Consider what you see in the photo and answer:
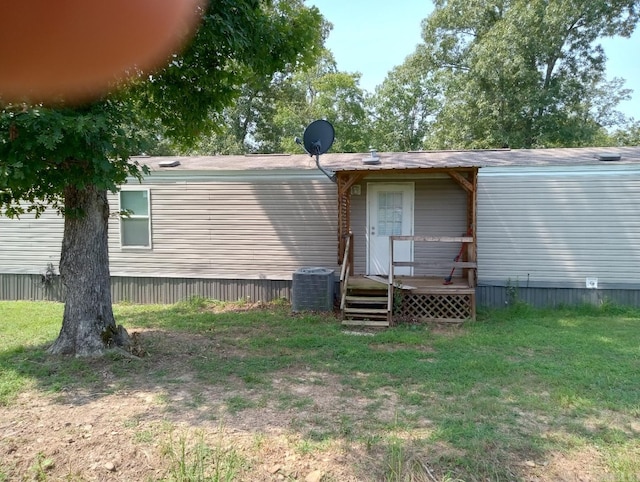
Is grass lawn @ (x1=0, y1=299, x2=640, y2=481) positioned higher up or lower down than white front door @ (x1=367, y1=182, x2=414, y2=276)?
lower down

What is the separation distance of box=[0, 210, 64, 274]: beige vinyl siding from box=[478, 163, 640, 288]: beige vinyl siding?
27.8ft

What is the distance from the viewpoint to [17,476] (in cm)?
262

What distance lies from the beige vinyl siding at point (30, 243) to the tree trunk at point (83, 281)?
510 cm

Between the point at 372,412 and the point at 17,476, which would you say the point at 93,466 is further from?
the point at 372,412

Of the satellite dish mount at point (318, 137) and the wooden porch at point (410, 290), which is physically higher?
the satellite dish mount at point (318, 137)

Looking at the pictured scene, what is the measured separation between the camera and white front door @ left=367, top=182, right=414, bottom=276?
8.48 m

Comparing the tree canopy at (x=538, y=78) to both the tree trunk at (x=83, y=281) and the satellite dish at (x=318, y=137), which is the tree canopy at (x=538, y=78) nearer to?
the satellite dish at (x=318, y=137)

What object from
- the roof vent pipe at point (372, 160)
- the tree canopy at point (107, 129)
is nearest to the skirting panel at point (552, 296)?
the roof vent pipe at point (372, 160)

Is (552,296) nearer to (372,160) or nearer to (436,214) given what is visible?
(436,214)

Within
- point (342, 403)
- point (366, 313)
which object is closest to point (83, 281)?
point (342, 403)

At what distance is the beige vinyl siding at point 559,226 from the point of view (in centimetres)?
761

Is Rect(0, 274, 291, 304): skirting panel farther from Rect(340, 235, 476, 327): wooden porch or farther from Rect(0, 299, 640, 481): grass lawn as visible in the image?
Rect(0, 299, 640, 481): grass lawn

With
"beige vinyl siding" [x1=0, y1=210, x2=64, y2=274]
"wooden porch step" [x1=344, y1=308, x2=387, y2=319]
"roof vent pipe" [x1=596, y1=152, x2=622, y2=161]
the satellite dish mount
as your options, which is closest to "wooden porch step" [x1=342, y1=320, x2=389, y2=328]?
"wooden porch step" [x1=344, y1=308, x2=387, y2=319]

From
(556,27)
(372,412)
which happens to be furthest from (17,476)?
(556,27)
